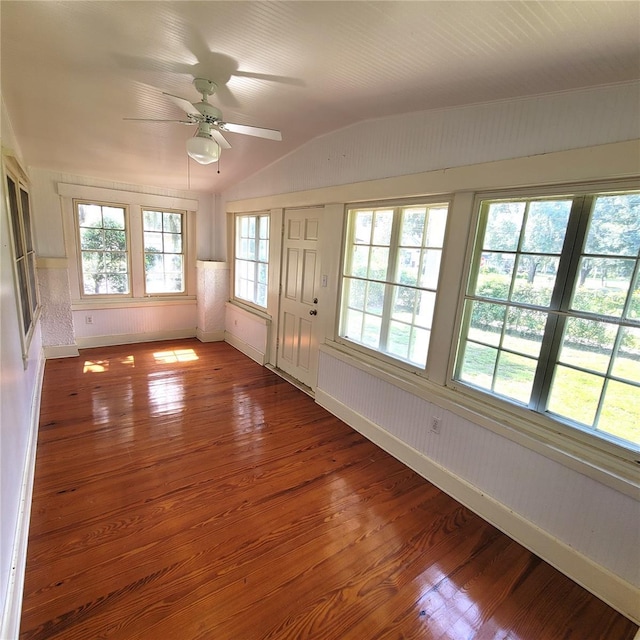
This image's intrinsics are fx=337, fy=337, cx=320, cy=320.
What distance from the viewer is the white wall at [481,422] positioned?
4.94 feet

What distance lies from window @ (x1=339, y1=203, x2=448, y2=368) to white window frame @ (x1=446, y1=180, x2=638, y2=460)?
0.77 feet

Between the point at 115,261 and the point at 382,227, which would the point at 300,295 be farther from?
the point at 115,261

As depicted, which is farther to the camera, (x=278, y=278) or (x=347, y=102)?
(x=278, y=278)

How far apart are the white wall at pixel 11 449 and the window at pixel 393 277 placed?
2.24m

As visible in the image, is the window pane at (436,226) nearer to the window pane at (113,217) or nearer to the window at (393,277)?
the window at (393,277)

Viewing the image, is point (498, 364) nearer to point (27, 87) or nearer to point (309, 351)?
point (309, 351)

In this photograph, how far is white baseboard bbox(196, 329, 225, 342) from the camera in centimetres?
508

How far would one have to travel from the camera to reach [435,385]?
90.0 inches

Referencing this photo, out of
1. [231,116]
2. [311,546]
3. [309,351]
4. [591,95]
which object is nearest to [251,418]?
[309,351]

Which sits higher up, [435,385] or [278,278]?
[278,278]

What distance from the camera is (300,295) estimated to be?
3.63m

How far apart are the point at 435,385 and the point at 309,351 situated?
1.56 meters

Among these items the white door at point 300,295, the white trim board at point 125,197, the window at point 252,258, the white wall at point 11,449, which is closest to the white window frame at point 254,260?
the window at point 252,258

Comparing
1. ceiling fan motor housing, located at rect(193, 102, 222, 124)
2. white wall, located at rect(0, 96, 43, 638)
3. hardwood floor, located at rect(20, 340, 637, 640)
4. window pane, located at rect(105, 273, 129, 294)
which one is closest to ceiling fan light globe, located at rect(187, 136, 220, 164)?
ceiling fan motor housing, located at rect(193, 102, 222, 124)
